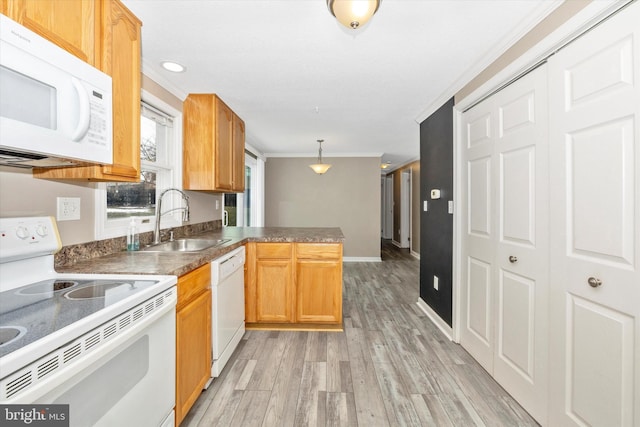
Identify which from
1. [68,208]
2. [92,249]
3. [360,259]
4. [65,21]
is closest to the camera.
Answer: [65,21]

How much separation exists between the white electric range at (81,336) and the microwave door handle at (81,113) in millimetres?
541

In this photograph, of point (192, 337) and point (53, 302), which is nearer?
point (53, 302)

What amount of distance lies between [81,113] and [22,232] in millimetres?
644

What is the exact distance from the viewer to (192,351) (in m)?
1.63

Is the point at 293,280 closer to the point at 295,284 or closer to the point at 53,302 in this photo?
the point at 295,284

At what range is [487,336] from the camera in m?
2.09

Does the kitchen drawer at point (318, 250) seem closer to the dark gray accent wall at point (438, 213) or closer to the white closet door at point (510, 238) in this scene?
the dark gray accent wall at point (438, 213)

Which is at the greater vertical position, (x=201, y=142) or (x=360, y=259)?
(x=201, y=142)

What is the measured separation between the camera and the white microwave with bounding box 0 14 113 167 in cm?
85

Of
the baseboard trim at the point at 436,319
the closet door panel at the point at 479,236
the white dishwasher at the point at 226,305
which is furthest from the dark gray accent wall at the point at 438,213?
the white dishwasher at the point at 226,305

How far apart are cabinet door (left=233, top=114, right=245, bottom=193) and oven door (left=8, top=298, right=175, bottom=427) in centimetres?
219

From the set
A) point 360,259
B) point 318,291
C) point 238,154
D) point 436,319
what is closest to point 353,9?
point 318,291

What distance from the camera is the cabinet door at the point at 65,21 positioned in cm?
100

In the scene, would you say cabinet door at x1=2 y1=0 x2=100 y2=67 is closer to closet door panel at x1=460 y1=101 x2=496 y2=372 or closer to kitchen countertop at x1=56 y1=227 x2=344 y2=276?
kitchen countertop at x1=56 y1=227 x2=344 y2=276
